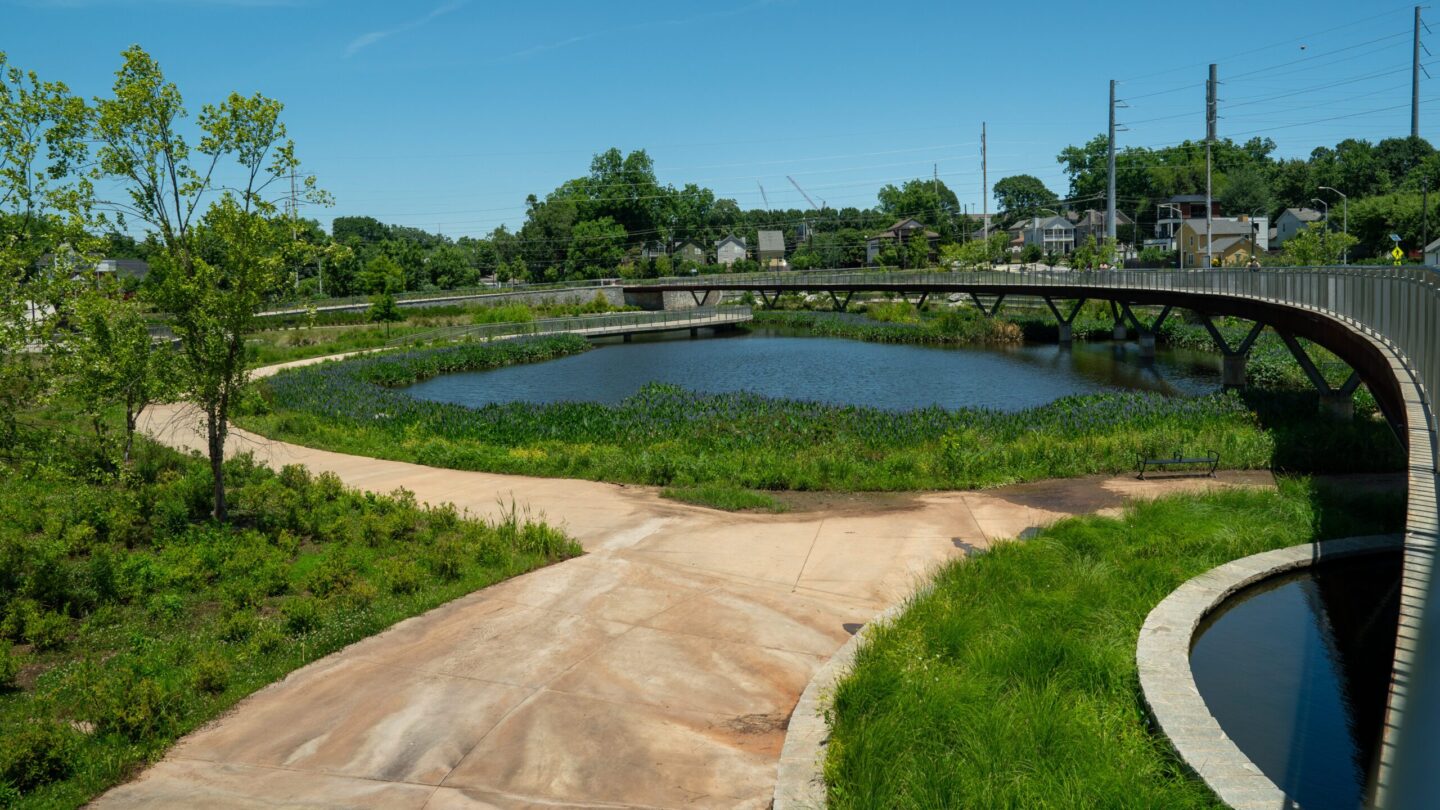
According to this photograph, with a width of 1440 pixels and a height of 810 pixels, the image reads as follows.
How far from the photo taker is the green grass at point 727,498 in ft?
61.5

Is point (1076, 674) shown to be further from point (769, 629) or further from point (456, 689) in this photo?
point (456, 689)

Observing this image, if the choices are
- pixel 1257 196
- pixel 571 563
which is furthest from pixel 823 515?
pixel 1257 196

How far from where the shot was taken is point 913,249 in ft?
422

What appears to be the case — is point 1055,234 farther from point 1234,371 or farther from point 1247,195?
point 1234,371

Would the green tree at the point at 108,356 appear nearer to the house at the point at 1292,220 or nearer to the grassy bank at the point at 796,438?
the grassy bank at the point at 796,438

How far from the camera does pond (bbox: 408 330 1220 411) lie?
1629 inches

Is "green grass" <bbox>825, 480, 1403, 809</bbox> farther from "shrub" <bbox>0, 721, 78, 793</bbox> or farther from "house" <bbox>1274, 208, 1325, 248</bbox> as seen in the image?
"house" <bbox>1274, 208, 1325, 248</bbox>

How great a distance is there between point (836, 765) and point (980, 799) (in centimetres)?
125

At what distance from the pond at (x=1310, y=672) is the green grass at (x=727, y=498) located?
26.6ft

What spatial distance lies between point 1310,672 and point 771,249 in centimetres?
14791

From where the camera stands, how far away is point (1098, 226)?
13550 centimetres

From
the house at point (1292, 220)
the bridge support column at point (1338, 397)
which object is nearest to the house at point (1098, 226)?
the house at point (1292, 220)

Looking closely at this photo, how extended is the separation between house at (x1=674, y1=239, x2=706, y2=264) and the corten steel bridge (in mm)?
96121

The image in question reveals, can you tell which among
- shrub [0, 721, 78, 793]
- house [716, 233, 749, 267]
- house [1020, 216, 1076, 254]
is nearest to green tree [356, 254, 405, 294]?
house [716, 233, 749, 267]
